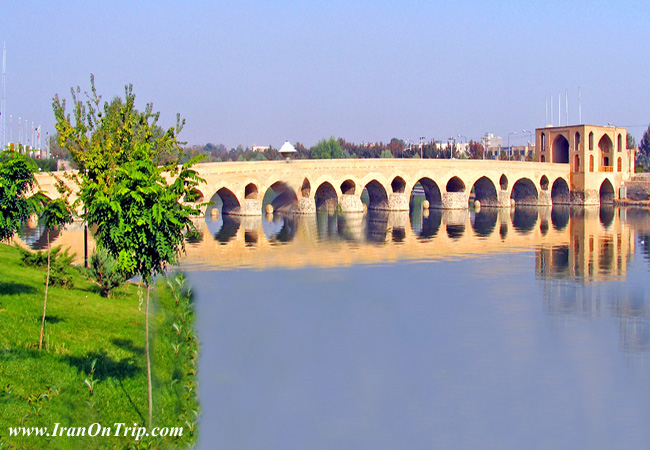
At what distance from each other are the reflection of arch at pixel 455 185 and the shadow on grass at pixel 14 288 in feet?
131

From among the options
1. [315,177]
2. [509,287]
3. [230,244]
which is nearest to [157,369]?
[509,287]

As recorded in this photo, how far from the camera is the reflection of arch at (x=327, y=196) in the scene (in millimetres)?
44312

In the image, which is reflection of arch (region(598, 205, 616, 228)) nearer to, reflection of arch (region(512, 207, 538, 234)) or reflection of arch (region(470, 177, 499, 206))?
reflection of arch (region(512, 207, 538, 234))

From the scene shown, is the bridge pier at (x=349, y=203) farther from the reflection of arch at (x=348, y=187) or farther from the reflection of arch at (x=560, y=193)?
the reflection of arch at (x=560, y=193)

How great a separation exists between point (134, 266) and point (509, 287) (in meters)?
12.9

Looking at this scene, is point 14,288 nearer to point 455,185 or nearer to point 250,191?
point 250,191

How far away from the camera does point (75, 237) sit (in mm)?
27719

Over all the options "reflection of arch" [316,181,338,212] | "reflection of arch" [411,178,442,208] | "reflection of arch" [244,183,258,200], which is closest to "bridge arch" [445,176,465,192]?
"reflection of arch" [411,178,442,208]

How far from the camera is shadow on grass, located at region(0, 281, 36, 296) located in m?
12.0

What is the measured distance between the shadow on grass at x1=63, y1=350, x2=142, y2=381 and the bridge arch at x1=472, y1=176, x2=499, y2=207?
45254 mm

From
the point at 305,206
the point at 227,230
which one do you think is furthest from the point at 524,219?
the point at 227,230

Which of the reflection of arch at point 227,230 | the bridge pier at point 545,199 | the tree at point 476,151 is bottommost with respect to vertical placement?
the reflection of arch at point 227,230

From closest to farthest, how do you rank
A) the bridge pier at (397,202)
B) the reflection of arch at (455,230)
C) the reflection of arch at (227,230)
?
the reflection of arch at (227,230) < the reflection of arch at (455,230) < the bridge pier at (397,202)

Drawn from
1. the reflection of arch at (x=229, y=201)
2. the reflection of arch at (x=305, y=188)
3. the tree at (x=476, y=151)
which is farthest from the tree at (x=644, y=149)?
the reflection of arch at (x=229, y=201)
